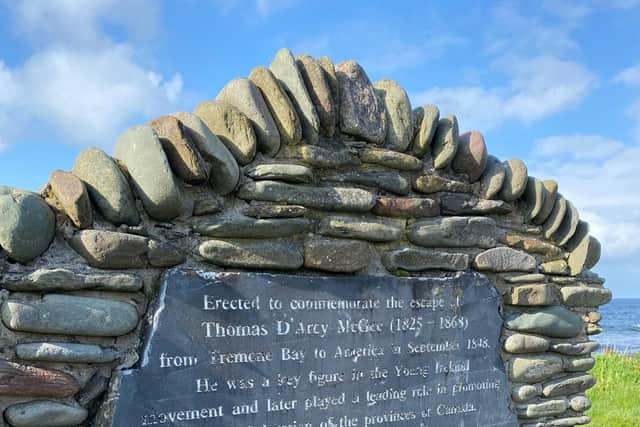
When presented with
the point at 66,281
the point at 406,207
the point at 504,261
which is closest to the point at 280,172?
the point at 406,207

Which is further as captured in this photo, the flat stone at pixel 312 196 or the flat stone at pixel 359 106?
the flat stone at pixel 359 106

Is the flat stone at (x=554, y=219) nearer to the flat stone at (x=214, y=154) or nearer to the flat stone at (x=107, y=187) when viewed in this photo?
the flat stone at (x=214, y=154)

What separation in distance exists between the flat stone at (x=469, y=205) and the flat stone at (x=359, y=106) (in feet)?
1.57

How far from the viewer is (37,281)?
2051 millimetres

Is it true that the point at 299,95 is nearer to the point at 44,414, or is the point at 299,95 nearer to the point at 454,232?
the point at 454,232

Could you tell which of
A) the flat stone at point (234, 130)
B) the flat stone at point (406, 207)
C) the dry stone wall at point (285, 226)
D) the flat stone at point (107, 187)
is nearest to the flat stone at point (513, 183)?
the dry stone wall at point (285, 226)

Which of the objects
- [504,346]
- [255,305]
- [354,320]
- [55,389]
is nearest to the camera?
[55,389]

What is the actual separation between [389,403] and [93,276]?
4.74ft

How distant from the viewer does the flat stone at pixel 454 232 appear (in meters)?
Result: 2.89

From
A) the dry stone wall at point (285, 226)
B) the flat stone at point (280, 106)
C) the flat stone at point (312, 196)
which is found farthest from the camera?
the flat stone at point (280, 106)

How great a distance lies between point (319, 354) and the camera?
2543 millimetres

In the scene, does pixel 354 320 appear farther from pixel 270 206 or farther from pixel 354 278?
pixel 270 206

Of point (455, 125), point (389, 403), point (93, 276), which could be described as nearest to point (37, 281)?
point (93, 276)

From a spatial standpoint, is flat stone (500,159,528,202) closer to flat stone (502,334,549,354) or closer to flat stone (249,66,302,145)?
flat stone (502,334,549,354)
